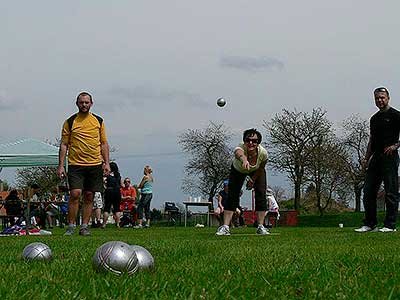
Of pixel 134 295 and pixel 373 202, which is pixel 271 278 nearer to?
pixel 134 295

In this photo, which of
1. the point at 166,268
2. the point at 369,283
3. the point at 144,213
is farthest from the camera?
the point at 144,213

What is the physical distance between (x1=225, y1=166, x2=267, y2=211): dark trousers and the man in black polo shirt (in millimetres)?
1775

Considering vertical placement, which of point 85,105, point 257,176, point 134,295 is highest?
point 85,105

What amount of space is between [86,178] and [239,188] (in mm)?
2255

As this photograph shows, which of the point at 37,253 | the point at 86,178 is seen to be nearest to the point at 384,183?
the point at 86,178

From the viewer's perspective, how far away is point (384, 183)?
10969mm

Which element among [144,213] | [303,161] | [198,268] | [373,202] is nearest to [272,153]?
[303,161]

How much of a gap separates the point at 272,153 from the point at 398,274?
46.9 m

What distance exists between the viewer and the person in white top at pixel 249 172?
32.9 feet

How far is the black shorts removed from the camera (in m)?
10.5

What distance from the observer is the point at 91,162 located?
1060 centimetres

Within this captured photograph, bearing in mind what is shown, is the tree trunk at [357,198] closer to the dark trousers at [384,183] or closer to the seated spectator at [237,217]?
the seated spectator at [237,217]

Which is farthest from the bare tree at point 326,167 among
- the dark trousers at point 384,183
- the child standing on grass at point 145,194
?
the dark trousers at point 384,183

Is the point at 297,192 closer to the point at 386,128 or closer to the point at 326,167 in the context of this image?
the point at 326,167
